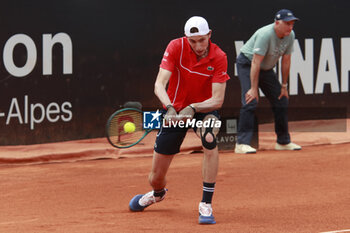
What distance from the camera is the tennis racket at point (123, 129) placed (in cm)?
890

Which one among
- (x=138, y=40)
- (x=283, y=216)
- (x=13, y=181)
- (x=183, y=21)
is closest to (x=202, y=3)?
(x=183, y=21)

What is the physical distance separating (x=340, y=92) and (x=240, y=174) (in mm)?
3504

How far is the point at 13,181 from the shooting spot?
23.8 ft

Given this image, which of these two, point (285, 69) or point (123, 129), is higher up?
point (285, 69)

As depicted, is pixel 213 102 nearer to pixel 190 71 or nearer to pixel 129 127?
pixel 190 71

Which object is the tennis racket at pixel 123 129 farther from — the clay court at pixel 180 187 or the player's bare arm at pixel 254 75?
the player's bare arm at pixel 254 75

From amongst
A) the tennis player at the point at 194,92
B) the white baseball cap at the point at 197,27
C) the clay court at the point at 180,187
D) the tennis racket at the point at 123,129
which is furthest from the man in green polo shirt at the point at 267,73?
the white baseball cap at the point at 197,27

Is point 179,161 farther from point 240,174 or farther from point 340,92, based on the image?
point 340,92

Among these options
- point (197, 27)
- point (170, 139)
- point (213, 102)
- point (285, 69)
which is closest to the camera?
point (197, 27)

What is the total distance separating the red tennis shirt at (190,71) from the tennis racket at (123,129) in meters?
3.63

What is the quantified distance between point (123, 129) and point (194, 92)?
373 centimetres

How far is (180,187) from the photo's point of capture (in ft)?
22.1

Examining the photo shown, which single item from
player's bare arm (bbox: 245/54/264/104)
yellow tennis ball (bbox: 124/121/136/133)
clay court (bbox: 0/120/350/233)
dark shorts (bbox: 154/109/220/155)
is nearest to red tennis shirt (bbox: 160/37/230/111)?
dark shorts (bbox: 154/109/220/155)

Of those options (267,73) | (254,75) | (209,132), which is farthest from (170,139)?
(267,73)
